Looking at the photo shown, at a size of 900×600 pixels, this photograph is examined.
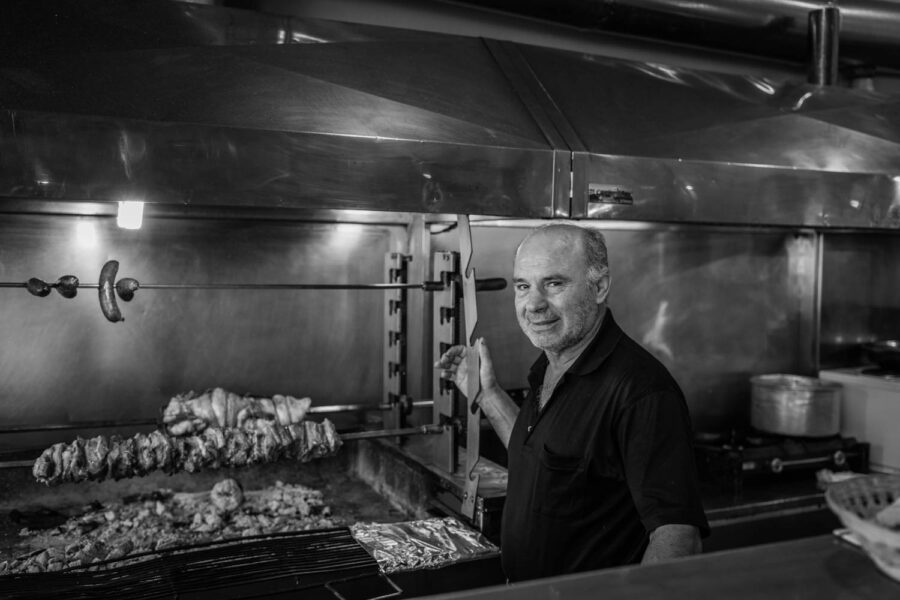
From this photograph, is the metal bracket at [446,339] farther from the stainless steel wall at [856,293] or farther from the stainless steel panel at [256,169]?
the stainless steel wall at [856,293]

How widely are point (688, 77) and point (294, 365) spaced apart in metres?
2.21

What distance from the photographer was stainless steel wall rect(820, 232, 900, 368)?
450 cm

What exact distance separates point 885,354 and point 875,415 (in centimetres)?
43

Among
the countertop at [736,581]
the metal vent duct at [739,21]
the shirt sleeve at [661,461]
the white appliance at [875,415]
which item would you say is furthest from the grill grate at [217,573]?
the white appliance at [875,415]

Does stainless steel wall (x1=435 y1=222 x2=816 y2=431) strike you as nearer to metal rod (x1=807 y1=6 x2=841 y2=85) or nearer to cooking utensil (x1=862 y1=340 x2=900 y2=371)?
cooking utensil (x1=862 y1=340 x2=900 y2=371)

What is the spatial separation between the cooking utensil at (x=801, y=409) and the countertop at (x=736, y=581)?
107 inches

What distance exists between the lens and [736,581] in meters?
1.06

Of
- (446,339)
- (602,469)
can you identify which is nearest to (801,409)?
(446,339)

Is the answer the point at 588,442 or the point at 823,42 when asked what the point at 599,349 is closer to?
the point at 588,442

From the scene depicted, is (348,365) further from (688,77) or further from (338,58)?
(688,77)

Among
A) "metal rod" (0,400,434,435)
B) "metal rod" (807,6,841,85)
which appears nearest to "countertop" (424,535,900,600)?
"metal rod" (0,400,434,435)

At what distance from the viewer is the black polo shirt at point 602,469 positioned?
5.97ft

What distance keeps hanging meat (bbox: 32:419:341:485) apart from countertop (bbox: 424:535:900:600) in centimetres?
180

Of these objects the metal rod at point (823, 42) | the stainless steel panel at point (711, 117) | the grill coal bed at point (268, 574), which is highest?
the metal rod at point (823, 42)
